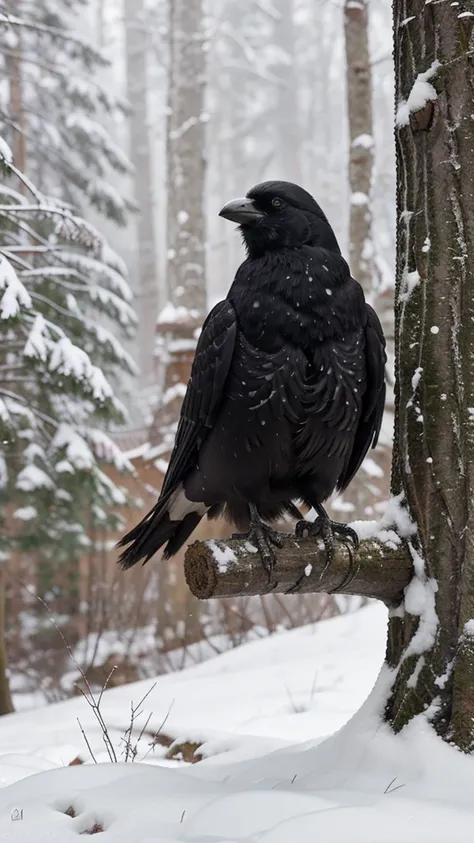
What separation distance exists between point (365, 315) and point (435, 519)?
31.7 inches

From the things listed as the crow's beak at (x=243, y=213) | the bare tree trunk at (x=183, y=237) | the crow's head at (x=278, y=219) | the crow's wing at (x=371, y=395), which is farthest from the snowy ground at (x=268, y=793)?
the bare tree trunk at (x=183, y=237)

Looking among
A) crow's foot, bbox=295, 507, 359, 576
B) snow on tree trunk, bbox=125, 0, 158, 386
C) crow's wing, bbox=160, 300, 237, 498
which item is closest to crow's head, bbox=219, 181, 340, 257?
crow's wing, bbox=160, 300, 237, 498

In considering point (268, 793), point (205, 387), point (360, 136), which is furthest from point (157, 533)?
point (360, 136)

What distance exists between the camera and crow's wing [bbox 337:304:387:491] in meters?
2.77

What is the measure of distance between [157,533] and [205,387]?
2.05 feet

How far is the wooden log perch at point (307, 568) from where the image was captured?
2127 mm

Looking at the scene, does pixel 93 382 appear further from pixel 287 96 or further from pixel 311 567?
pixel 287 96

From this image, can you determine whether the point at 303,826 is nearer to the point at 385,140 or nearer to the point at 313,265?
the point at 313,265

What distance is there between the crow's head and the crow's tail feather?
977mm

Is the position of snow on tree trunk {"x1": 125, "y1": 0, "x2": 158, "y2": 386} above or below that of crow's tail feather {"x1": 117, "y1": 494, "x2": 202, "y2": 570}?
above

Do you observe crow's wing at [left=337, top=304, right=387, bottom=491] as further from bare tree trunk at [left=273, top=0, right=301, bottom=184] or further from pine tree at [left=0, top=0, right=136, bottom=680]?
bare tree trunk at [left=273, top=0, right=301, bottom=184]

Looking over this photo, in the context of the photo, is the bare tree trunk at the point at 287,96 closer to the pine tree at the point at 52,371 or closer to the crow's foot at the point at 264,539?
the pine tree at the point at 52,371

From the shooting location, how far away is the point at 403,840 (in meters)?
1.72

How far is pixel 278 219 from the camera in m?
2.86
